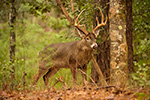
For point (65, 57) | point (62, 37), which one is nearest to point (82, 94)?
point (65, 57)

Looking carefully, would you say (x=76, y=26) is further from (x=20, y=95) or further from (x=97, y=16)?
(x=20, y=95)

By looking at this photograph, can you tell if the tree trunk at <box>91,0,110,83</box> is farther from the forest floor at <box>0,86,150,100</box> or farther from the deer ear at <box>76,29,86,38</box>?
the forest floor at <box>0,86,150,100</box>

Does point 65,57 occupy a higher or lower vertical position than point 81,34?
lower

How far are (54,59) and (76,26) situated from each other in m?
2.07

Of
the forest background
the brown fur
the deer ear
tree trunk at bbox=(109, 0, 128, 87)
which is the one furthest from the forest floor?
the brown fur

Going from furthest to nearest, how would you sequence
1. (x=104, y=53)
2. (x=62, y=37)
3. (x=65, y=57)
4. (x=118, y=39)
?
(x=62, y=37) < (x=65, y=57) < (x=104, y=53) < (x=118, y=39)

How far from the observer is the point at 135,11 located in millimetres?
9656

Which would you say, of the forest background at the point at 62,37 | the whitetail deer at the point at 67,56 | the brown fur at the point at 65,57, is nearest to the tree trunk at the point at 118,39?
the forest background at the point at 62,37

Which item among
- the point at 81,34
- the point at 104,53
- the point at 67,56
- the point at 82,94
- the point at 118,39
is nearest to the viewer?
the point at 82,94

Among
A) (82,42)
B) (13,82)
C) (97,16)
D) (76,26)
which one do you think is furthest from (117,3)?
(13,82)

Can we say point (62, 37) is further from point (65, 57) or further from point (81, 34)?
point (81, 34)

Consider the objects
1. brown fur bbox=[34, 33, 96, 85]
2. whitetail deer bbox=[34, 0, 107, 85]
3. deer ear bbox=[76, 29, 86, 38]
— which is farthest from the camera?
brown fur bbox=[34, 33, 96, 85]

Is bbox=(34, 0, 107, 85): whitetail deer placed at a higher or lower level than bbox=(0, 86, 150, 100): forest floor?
higher

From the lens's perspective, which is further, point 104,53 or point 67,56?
point 67,56
